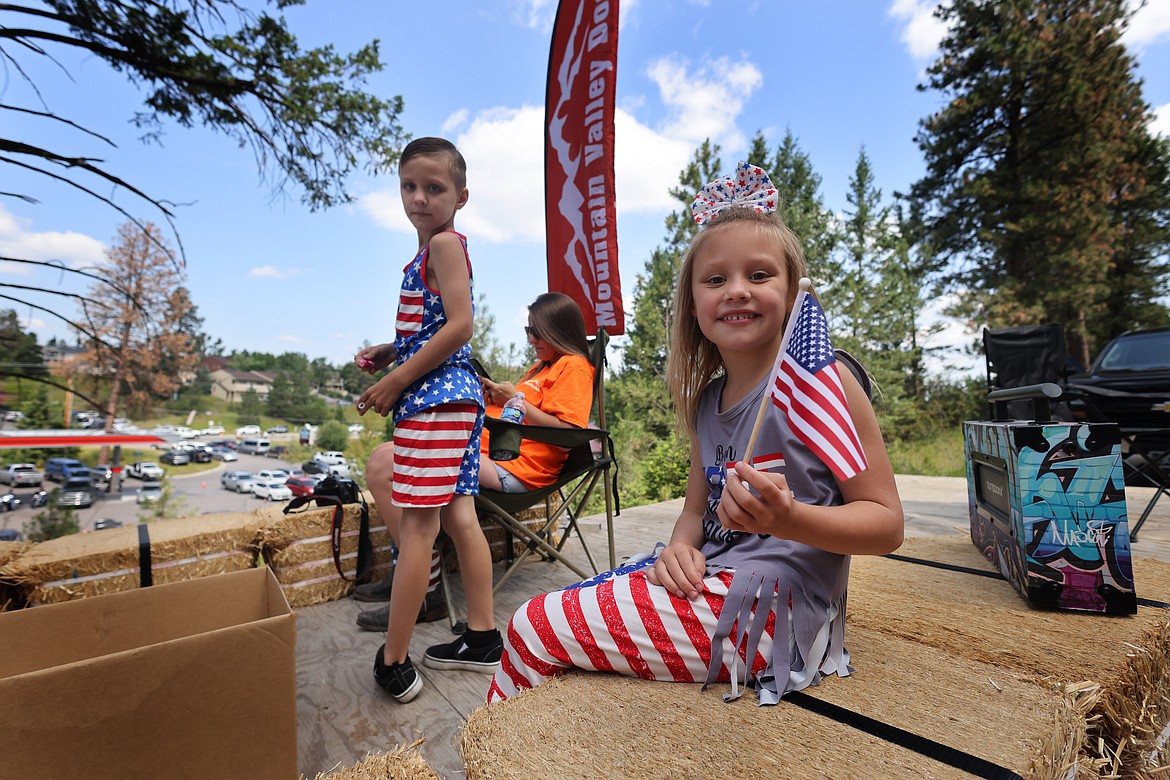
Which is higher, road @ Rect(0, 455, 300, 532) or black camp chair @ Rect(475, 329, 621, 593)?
black camp chair @ Rect(475, 329, 621, 593)

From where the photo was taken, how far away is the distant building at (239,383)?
157 inches

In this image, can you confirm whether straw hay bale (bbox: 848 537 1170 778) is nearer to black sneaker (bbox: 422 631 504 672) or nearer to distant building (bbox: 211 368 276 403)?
black sneaker (bbox: 422 631 504 672)

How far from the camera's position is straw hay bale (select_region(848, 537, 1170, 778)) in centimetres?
81

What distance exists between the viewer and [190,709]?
0.80m

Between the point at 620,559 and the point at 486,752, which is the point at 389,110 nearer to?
the point at 620,559

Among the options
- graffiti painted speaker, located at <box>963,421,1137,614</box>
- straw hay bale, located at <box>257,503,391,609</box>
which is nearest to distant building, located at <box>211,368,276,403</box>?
→ straw hay bale, located at <box>257,503,391,609</box>

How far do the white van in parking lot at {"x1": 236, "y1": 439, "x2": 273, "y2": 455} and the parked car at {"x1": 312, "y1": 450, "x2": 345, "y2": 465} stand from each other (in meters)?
0.37

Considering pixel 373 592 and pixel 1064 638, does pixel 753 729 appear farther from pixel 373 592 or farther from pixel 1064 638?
pixel 373 592

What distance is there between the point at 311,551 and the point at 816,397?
6.70 feet

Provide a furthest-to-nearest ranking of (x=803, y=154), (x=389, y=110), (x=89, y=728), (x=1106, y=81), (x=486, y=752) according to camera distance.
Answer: (x=803, y=154)
(x=1106, y=81)
(x=389, y=110)
(x=89, y=728)
(x=486, y=752)

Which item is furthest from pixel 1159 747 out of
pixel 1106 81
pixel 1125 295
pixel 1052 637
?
pixel 1125 295

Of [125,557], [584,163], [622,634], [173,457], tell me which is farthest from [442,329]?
[173,457]

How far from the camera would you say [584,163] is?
3.00 metres

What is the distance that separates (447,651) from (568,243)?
2241mm
